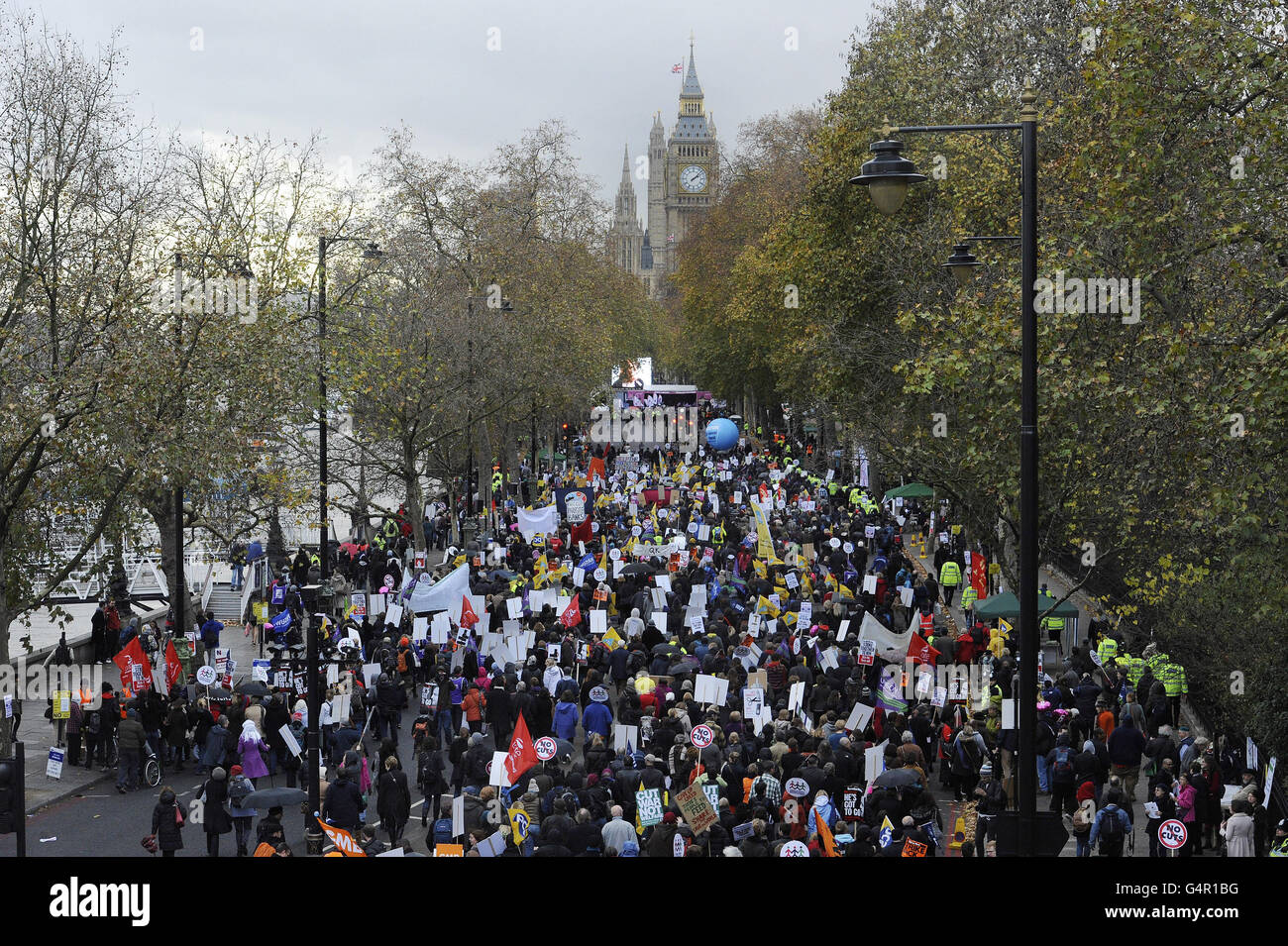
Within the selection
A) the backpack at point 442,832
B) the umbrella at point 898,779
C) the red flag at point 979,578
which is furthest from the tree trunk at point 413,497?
the backpack at point 442,832

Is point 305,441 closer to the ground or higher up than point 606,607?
higher up

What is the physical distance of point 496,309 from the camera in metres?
43.6

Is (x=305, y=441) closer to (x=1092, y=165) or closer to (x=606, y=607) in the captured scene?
(x=606, y=607)

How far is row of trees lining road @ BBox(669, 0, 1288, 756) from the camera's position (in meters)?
13.9

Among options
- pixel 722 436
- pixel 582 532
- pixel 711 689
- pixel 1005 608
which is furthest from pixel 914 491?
pixel 722 436

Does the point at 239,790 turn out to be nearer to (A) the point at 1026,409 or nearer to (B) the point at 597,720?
(B) the point at 597,720

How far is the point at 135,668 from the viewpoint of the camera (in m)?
19.6

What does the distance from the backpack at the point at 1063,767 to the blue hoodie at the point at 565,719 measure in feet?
20.1

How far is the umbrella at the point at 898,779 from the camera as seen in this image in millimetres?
14070

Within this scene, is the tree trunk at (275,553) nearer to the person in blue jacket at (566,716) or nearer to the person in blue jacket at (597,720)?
the person in blue jacket at (566,716)

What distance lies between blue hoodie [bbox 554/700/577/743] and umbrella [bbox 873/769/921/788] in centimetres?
489

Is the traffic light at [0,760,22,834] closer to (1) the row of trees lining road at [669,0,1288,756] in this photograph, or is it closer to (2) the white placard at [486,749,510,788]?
(2) the white placard at [486,749,510,788]
